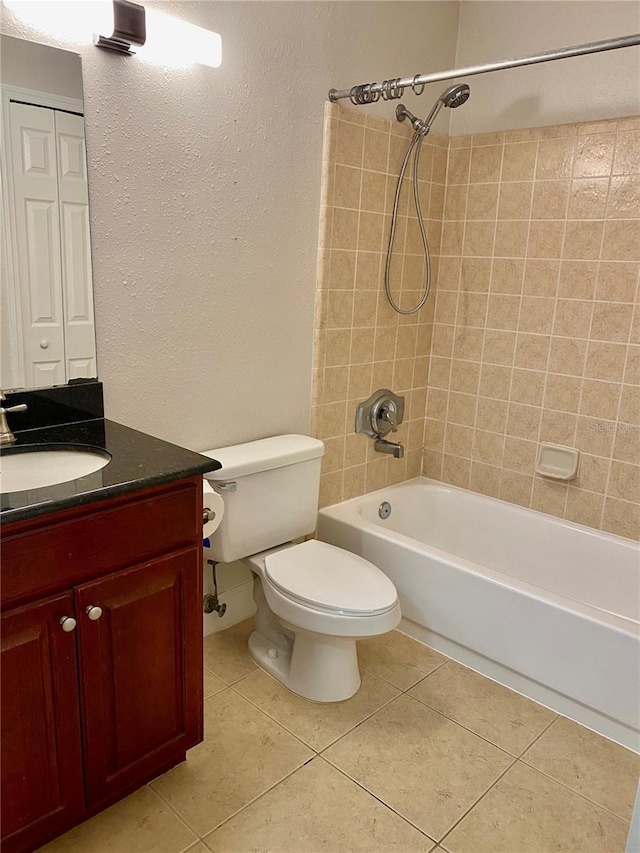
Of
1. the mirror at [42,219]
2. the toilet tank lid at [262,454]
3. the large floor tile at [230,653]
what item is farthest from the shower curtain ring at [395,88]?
the large floor tile at [230,653]

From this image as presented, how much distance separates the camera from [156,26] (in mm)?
1742

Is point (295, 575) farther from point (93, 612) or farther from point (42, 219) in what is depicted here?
point (42, 219)

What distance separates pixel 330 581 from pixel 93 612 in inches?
32.7

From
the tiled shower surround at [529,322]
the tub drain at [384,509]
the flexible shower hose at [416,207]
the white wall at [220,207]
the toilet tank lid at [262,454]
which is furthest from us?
the tub drain at [384,509]

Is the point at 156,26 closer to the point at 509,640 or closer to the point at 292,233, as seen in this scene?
the point at 292,233

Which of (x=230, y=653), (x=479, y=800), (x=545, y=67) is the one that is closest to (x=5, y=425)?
(x=230, y=653)

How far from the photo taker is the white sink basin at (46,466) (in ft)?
5.04

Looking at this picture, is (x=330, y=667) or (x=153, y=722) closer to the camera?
(x=153, y=722)

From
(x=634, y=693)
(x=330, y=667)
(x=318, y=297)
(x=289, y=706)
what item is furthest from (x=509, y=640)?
(x=318, y=297)

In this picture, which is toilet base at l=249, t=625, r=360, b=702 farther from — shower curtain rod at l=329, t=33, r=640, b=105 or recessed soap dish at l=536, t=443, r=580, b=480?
shower curtain rod at l=329, t=33, r=640, b=105

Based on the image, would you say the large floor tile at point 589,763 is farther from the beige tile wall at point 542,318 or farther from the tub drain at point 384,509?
the tub drain at point 384,509

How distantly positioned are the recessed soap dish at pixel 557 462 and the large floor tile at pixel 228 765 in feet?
4.73

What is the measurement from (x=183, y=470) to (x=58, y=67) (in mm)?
1049

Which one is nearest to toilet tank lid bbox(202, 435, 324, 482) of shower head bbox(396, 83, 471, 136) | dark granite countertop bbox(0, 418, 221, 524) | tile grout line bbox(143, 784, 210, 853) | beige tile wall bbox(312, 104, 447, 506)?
beige tile wall bbox(312, 104, 447, 506)
